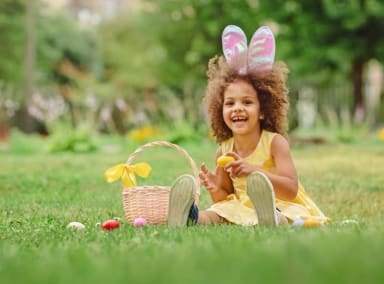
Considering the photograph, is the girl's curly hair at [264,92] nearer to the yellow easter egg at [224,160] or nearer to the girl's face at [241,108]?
the girl's face at [241,108]

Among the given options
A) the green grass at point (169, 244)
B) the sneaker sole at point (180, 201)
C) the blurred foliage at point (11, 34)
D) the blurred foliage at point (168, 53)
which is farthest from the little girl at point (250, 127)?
the blurred foliage at point (11, 34)

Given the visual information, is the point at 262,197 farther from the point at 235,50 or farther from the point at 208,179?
the point at 235,50

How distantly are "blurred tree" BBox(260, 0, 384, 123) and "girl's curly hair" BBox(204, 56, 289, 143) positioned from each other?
13600 mm

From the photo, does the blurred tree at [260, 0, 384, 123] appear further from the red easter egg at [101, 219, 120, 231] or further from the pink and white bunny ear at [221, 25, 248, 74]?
the red easter egg at [101, 219, 120, 231]

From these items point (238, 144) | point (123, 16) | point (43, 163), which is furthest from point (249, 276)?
point (123, 16)

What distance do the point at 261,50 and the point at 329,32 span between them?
15090mm

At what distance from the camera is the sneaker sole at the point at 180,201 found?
466 cm

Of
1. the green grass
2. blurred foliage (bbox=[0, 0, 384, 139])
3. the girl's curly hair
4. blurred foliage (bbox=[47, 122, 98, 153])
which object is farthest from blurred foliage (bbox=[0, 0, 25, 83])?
the girl's curly hair

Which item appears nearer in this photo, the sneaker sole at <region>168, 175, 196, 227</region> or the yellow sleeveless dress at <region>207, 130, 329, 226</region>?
the sneaker sole at <region>168, 175, 196, 227</region>

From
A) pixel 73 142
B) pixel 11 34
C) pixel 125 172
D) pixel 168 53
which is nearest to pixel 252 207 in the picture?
pixel 125 172

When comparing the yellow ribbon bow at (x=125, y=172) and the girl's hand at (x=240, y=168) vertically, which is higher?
the girl's hand at (x=240, y=168)

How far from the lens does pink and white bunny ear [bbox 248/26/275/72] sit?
510 centimetres

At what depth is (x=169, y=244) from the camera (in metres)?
3.74

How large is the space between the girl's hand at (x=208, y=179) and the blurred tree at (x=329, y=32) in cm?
1388
